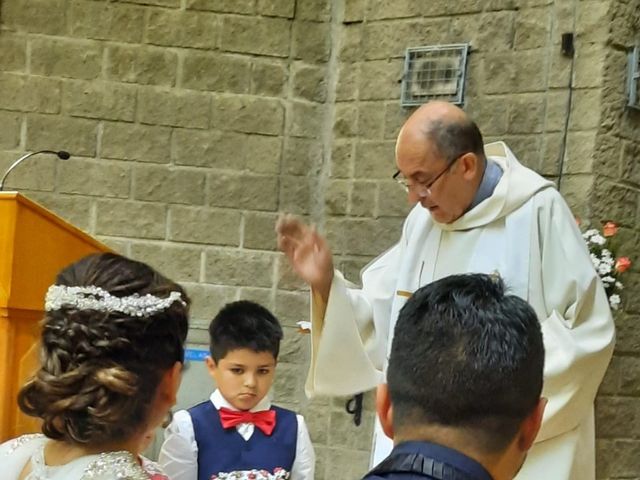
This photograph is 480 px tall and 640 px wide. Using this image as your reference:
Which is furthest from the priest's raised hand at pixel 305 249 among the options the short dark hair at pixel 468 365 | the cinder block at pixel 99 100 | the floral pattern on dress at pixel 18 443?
the cinder block at pixel 99 100

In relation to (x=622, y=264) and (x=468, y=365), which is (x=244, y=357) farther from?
(x=468, y=365)

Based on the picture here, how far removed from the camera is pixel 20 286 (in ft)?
7.98

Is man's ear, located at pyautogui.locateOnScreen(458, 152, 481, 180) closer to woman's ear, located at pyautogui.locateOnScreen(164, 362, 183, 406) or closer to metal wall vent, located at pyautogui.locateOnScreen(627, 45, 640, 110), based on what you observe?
woman's ear, located at pyautogui.locateOnScreen(164, 362, 183, 406)

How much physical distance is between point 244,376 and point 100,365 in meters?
1.82

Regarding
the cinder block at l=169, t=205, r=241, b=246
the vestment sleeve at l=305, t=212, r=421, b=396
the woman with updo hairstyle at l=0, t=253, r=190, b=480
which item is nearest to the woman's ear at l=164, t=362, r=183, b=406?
the woman with updo hairstyle at l=0, t=253, r=190, b=480

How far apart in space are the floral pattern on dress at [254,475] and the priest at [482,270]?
0.43m

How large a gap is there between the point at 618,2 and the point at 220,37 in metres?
2.06

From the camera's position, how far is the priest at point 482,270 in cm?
289

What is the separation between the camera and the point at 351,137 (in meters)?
5.25

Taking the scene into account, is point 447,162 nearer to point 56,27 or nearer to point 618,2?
point 618,2

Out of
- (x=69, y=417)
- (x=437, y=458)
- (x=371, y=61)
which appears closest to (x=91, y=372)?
(x=69, y=417)

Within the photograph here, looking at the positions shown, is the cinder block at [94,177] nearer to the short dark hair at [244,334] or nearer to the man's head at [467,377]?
the short dark hair at [244,334]

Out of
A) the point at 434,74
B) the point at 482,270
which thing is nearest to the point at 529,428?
the point at 482,270

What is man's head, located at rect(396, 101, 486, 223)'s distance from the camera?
3.07 metres
